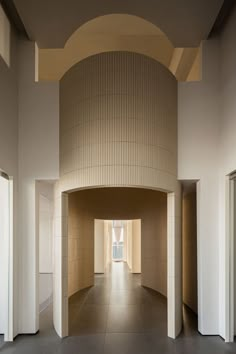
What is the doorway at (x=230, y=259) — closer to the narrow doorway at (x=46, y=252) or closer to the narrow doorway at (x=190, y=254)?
the narrow doorway at (x=190, y=254)

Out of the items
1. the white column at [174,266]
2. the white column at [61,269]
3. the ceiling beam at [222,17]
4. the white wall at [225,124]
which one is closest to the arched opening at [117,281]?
the white column at [61,269]

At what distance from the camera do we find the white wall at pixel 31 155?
5.78m

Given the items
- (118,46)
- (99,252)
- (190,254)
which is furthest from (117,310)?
(99,252)

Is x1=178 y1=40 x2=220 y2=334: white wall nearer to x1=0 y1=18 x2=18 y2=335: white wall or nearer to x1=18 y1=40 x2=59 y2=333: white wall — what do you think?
x1=18 y1=40 x2=59 y2=333: white wall

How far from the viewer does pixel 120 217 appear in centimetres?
1033

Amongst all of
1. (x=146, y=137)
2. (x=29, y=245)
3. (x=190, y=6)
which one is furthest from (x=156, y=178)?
(x=190, y=6)

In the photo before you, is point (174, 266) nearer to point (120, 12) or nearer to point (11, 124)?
point (11, 124)

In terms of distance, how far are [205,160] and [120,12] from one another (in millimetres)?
2785

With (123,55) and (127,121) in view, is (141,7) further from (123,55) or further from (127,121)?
(127,121)

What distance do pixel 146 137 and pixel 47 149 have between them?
166 centimetres

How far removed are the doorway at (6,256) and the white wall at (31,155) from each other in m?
0.25

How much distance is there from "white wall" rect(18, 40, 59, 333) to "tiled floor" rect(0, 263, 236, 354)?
58 centimetres

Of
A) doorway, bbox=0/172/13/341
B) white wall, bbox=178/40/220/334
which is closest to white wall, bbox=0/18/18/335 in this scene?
doorway, bbox=0/172/13/341

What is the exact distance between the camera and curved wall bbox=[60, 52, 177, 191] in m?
5.43
